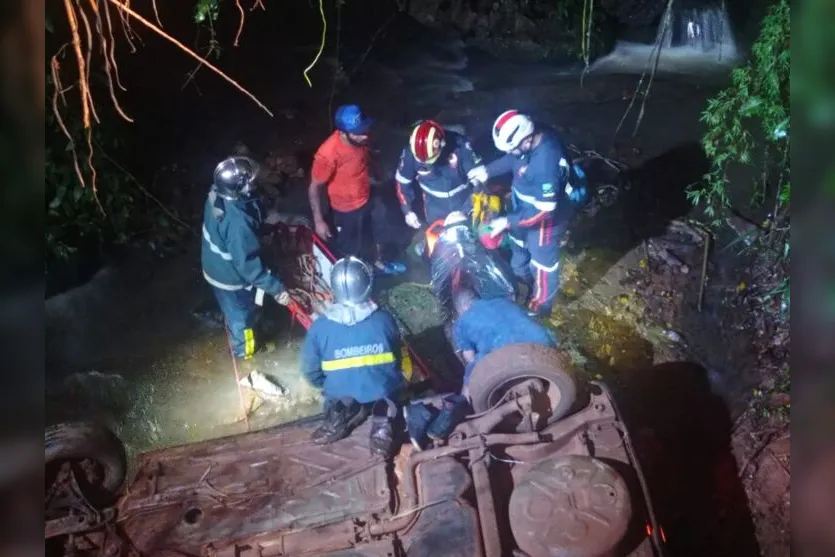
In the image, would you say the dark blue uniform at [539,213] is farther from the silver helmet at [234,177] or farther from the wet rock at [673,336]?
the silver helmet at [234,177]

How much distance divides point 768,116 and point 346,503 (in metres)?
4.13

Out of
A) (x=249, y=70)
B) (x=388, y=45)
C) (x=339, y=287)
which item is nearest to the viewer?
(x=339, y=287)

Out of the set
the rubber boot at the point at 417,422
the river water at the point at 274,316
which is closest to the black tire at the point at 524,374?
the rubber boot at the point at 417,422

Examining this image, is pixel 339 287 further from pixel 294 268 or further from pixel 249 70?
pixel 249 70

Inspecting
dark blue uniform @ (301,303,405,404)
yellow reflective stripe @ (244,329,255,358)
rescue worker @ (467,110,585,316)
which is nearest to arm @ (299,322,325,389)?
dark blue uniform @ (301,303,405,404)

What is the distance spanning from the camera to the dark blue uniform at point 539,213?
16.2 feet

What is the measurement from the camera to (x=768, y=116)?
4.76 metres

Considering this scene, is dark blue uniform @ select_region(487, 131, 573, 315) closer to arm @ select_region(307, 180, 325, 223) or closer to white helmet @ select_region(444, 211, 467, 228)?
white helmet @ select_region(444, 211, 467, 228)

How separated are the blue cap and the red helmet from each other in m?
0.44

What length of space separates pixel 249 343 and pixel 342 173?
1725mm

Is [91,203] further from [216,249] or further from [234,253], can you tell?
[234,253]
